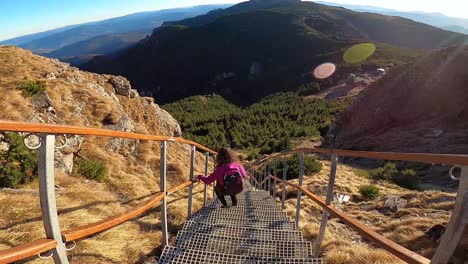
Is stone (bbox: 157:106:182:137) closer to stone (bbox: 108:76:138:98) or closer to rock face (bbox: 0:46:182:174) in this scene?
rock face (bbox: 0:46:182:174)

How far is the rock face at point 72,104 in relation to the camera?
10297 millimetres

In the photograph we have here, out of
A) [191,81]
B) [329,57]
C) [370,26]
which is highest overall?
[370,26]

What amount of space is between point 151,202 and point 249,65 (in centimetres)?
12637

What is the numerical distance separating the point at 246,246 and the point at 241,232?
2.26 feet

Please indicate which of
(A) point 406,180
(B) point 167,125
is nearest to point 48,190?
(A) point 406,180

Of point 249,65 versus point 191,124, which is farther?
point 249,65

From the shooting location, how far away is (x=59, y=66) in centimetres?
1845

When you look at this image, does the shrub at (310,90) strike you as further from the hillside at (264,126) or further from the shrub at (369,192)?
the shrub at (369,192)

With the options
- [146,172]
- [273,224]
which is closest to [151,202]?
[273,224]

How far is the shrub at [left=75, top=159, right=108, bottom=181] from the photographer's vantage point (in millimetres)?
9070

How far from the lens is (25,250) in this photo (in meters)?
1.80

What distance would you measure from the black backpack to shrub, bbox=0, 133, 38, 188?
3.78 m

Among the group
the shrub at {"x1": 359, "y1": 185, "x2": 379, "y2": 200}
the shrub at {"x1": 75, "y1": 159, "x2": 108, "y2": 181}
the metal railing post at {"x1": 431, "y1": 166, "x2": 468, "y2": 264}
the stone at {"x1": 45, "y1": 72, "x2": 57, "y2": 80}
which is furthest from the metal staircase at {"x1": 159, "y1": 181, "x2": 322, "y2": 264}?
the stone at {"x1": 45, "y1": 72, "x2": 57, "y2": 80}

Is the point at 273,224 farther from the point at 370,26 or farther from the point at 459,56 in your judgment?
the point at 370,26
